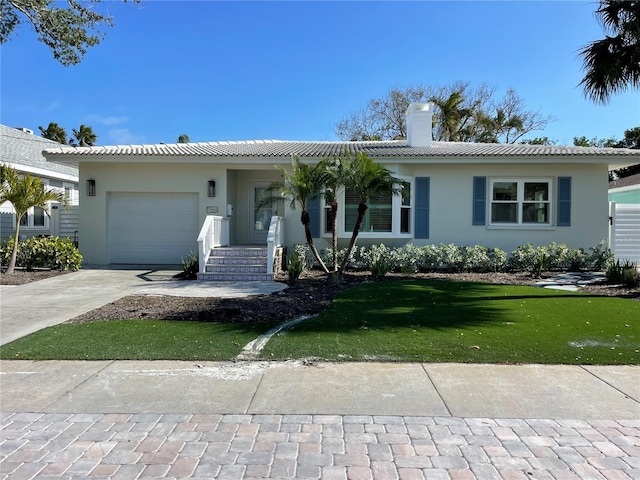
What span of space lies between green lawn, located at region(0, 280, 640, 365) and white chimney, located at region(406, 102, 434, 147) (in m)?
8.70

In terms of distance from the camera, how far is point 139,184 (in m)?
13.9

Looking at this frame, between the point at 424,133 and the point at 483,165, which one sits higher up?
the point at 424,133

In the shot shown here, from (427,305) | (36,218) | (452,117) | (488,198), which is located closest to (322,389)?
(427,305)

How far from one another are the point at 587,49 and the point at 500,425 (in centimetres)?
967

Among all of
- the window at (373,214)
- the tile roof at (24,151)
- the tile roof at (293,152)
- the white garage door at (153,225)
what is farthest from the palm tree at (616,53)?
the tile roof at (24,151)

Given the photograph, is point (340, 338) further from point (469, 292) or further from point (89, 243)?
point (89, 243)

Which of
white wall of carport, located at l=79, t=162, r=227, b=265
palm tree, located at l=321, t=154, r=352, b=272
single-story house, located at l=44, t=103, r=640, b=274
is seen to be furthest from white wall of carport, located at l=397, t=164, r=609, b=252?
white wall of carport, located at l=79, t=162, r=227, b=265

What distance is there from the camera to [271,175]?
1530cm

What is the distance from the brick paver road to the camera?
290cm

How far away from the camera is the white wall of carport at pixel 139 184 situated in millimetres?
13820

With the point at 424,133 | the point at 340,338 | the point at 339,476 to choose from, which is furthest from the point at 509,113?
the point at 339,476

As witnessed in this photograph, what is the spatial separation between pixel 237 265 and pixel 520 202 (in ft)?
30.2

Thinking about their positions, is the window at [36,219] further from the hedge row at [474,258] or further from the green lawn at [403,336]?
the green lawn at [403,336]

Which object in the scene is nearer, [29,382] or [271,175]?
[29,382]
